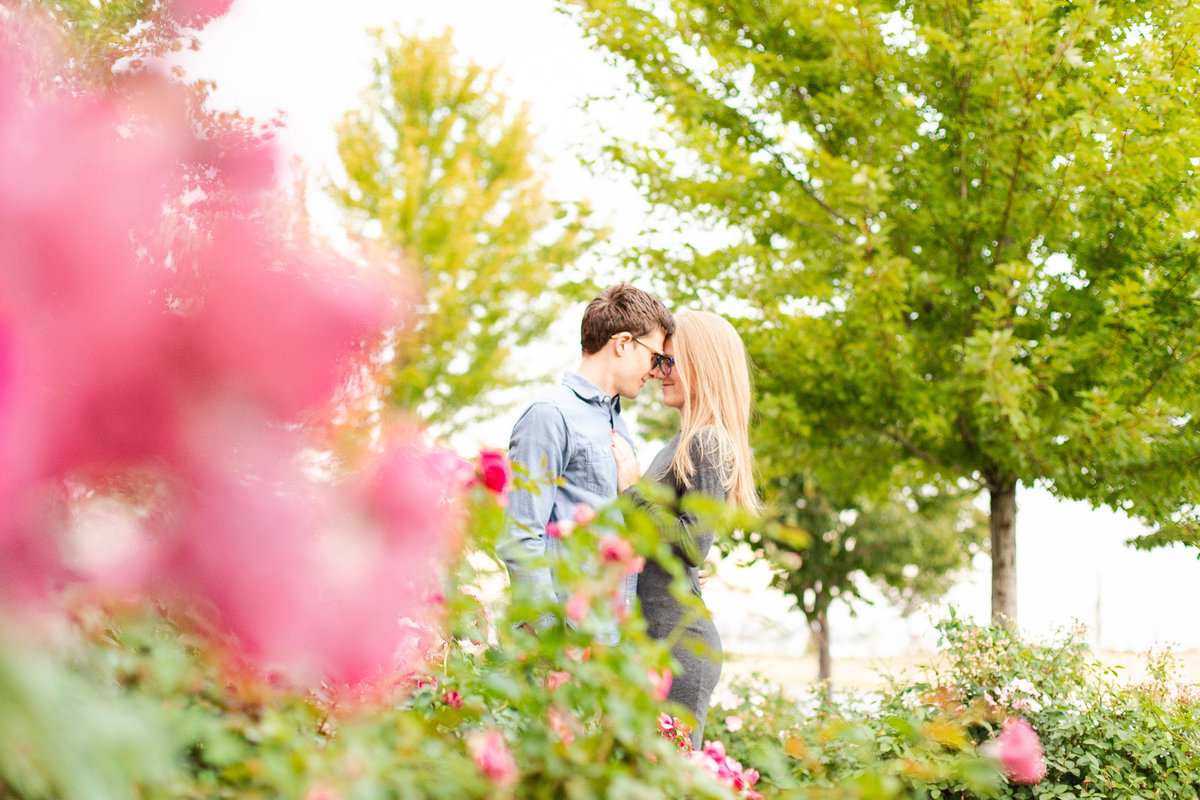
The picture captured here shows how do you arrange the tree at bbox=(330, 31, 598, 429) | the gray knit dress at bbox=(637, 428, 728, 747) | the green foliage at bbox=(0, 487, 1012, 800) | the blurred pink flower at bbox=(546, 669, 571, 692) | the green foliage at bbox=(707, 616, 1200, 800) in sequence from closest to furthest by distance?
the green foliage at bbox=(0, 487, 1012, 800) → the blurred pink flower at bbox=(546, 669, 571, 692) → the gray knit dress at bbox=(637, 428, 728, 747) → the green foliage at bbox=(707, 616, 1200, 800) → the tree at bbox=(330, 31, 598, 429)

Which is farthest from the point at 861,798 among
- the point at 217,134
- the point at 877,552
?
the point at 877,552

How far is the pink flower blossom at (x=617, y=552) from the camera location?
3.63 feet

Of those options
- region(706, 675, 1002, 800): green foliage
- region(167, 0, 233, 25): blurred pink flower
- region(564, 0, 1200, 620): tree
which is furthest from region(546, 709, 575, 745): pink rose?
region(564, 0, 1200, 620): tree

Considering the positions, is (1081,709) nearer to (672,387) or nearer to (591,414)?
(672,387)

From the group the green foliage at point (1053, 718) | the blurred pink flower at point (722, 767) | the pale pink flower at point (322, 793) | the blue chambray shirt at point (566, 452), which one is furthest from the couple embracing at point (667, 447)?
the pale pink flower at point (322, 793)

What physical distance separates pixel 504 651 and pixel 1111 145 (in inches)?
165

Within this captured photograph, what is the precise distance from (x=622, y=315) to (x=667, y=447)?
434 mm

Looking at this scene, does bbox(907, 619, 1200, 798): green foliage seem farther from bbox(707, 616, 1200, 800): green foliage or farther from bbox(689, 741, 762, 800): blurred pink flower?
bbox(689, 741, 762, 800): blurred pink flower

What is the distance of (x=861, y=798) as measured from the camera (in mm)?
1037

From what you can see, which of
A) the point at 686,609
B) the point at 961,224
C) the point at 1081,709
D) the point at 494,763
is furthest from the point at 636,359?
the point at 961,224

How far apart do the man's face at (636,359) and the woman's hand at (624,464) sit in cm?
15

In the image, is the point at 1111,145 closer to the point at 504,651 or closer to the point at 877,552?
the point at 504,651

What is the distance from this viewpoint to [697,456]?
2.43 meters

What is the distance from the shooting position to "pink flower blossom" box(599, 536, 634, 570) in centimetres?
110
